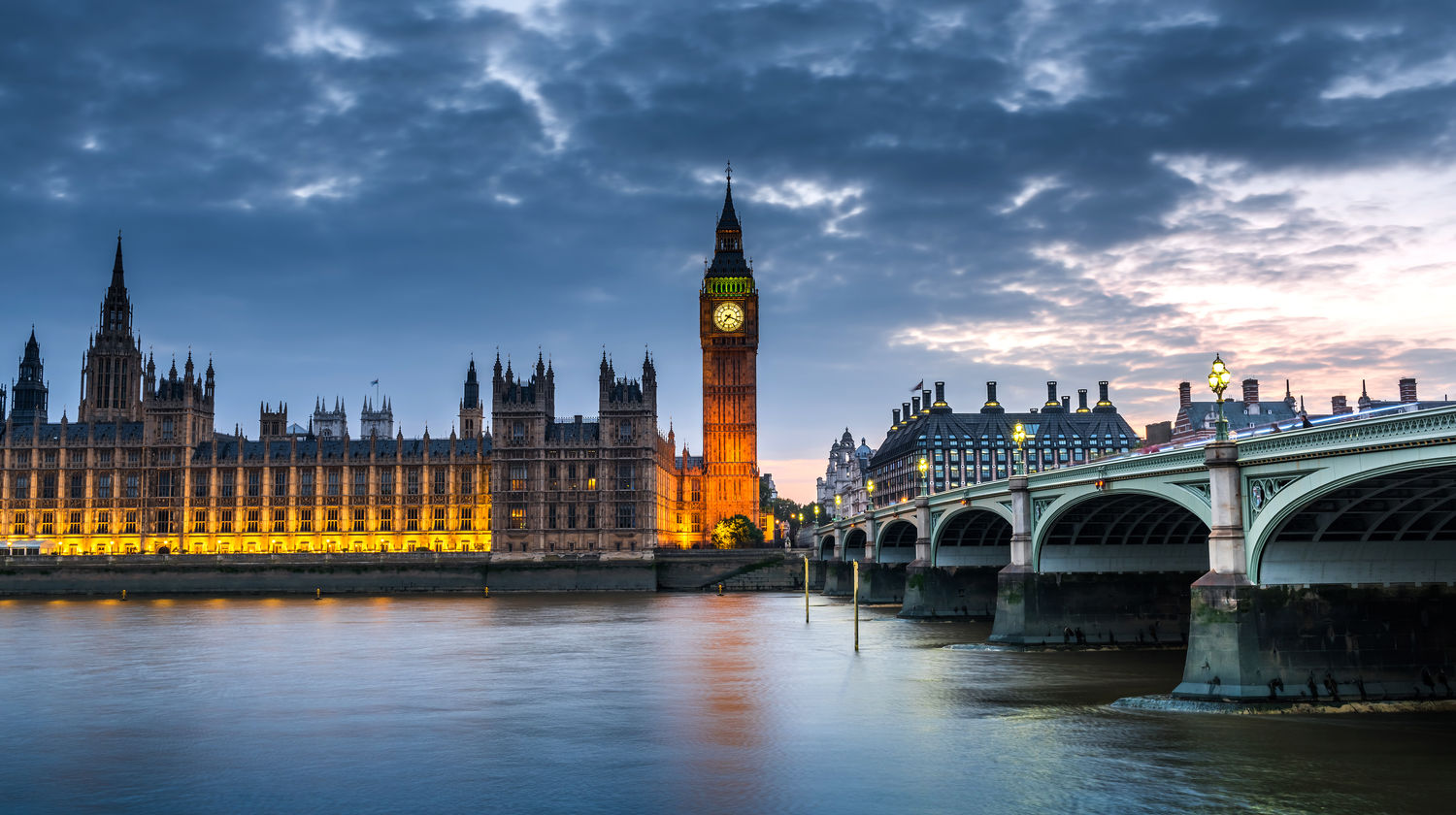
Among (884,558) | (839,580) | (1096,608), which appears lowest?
(839,580)

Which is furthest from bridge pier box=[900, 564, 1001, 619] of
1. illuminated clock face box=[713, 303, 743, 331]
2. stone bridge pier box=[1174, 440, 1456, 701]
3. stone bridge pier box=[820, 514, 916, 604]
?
illuminated clock face box=[713, 303, 743, 331]

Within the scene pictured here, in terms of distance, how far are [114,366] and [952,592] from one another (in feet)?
512

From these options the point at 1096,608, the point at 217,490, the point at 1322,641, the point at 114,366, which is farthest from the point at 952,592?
the point at 114,366

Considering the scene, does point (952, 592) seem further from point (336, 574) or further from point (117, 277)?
point (117, 277)

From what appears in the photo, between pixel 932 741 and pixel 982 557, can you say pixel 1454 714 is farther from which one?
pixel 982 557

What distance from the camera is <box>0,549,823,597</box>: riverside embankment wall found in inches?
5148

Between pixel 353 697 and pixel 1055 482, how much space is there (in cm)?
3049

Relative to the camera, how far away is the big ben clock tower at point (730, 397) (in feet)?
589

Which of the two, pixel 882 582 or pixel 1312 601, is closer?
pixel 1312 601

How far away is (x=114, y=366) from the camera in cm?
18750

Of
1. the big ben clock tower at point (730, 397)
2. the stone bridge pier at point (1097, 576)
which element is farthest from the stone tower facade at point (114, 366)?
the stone bridge pier at point (1097, 576)

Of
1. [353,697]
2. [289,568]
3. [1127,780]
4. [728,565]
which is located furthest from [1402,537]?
[289,568]

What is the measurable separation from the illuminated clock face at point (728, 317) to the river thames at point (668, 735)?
124620 mm

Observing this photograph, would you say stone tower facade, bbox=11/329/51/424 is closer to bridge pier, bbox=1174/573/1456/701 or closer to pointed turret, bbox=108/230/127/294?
pointed turret, bbox=108/230/127/294
